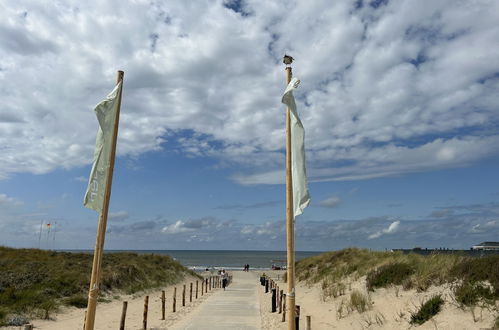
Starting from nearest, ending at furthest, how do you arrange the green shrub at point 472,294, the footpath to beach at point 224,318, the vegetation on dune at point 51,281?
the green shrub at point 472,294 < the footpath to beach at point 224,318 < the vegetation on dune at point 51,281

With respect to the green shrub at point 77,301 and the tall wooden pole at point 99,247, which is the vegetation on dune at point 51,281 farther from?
the tall wooden pole at point 99,247

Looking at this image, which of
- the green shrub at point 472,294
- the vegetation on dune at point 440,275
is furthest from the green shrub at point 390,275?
the green shrub at point 472,294

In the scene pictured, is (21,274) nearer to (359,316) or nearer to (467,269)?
(359,316)

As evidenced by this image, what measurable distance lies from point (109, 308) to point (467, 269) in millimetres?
17666

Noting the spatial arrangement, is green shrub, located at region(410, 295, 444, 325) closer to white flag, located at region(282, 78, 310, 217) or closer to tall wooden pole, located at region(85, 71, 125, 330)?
white flag, located at region(282, 78, 310, 217)

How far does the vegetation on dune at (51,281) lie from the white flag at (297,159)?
12.8 meters

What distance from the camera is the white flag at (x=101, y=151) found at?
22.9 ft

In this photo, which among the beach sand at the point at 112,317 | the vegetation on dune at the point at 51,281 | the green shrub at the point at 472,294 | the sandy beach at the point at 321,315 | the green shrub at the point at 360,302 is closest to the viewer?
the green shrub at the point at 472,294

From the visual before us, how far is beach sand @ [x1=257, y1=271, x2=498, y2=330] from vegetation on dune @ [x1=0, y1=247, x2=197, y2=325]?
32.9ft

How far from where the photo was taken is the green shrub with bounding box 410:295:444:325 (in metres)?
11.2

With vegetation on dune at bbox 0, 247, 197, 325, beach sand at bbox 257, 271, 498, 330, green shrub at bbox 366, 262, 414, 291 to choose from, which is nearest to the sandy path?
vegetation on dune at bbox 0, 247, 197, 325

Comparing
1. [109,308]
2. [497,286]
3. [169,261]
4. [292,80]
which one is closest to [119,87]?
[292,80]

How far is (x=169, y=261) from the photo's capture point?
1681 inches

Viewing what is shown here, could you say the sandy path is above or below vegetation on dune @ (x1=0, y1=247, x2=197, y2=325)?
below
